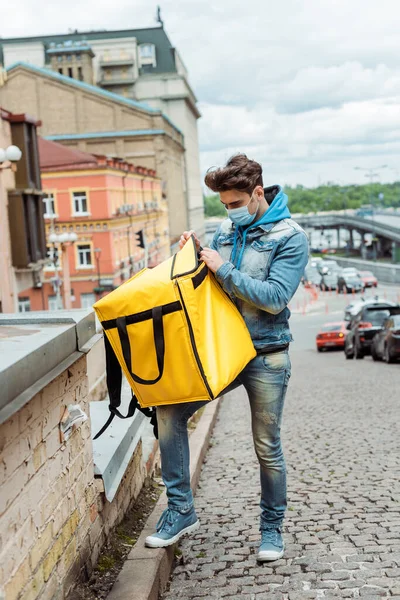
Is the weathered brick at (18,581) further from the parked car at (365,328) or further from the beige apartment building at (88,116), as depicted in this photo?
the beige apartment building at (88,116)

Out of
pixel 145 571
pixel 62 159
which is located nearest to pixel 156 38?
pixel 62 159

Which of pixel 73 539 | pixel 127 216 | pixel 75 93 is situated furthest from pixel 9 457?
pixel 75 93

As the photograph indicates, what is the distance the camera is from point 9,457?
306 cm

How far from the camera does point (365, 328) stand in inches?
1141

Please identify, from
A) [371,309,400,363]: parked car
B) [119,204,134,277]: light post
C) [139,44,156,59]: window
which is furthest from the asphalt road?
[139,44,156,59]: window

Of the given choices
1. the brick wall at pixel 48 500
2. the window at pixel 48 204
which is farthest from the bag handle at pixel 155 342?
the window at pixel 48 204

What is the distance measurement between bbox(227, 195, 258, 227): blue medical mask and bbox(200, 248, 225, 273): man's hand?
23 centimetres

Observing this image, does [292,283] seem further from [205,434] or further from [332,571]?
[205,434]

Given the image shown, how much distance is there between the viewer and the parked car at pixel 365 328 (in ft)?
94.9

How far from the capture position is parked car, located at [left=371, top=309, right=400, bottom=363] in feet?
76.4

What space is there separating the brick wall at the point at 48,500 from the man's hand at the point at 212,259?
29.1 inches

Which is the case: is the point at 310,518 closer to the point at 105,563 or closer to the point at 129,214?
the point at 105,563

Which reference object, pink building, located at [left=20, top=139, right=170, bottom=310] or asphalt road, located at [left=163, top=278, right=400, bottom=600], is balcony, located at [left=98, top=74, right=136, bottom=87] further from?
asphalt road, located at [left=163, top=278, right=400, bottom=600]

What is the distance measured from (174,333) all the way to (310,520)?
1.91 m
